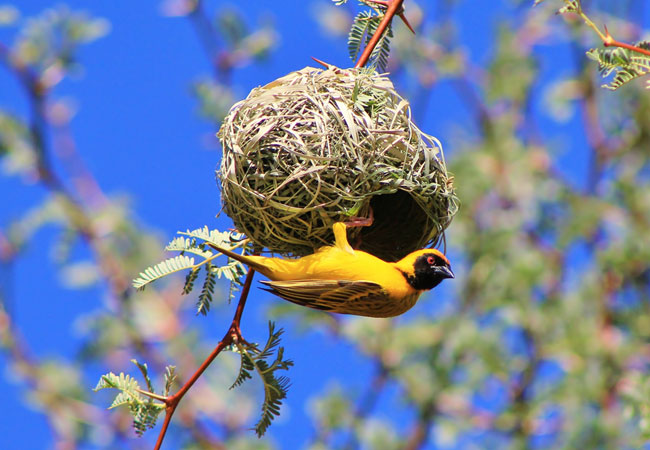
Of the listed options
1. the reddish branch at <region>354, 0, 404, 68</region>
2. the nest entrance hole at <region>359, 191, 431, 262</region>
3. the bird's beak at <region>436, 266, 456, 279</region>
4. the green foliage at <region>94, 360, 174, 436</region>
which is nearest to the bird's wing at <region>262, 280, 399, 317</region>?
the bird's beak at <region>436, 266, 456, 279</region>

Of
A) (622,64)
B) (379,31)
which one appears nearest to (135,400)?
(379,31)

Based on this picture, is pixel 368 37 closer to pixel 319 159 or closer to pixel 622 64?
pixel 319 159

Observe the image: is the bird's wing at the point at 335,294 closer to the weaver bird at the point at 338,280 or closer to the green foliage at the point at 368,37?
the weaver bird at the point at 338,280

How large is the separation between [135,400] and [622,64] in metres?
2.12

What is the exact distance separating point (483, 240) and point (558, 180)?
1617 mm

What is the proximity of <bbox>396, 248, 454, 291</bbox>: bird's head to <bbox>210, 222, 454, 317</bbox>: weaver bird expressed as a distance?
0.16 ft

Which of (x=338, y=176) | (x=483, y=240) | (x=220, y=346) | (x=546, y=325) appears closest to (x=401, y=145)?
(x=338, y=176)

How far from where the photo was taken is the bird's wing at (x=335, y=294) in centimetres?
322

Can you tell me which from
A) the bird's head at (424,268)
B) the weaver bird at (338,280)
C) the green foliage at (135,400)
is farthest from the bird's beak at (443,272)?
the green foliage at (135,400)

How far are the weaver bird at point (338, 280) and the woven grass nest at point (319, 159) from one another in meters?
0.12

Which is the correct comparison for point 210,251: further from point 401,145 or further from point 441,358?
point 441,358

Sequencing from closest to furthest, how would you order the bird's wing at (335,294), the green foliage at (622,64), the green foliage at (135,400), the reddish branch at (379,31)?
the green foliage at (622,64), the green foliage at (135,400), the bird's wing at (335,294), the reddish branch at (379,31)

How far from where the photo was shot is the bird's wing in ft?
10.6

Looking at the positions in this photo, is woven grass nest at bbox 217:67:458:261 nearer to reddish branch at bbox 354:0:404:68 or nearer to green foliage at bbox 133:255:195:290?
reddish branch at bbox 354:0:404:68
